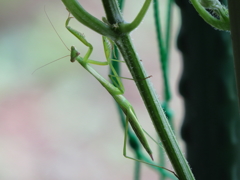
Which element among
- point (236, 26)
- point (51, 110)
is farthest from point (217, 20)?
point (51, 110)

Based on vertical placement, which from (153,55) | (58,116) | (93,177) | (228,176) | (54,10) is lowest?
(93,177)

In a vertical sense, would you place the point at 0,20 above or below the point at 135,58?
above

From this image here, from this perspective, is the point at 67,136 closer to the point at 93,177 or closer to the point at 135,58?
the point at 93,177

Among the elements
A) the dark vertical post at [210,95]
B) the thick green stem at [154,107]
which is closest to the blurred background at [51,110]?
the dark vertical post at [210,95]

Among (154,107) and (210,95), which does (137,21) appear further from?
(210,95)

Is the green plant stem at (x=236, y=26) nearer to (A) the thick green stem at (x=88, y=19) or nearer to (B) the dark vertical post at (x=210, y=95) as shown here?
(A) the thick green stem at (x=88, y=19)

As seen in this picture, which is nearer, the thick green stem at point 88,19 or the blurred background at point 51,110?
the thick green stem at point 88,19

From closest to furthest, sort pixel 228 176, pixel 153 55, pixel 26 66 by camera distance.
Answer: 1. pixel 228 176
2. pixel 153 55
3. pixel 26 66

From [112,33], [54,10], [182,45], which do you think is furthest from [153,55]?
[112,33]

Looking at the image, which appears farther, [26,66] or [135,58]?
[26,66]
